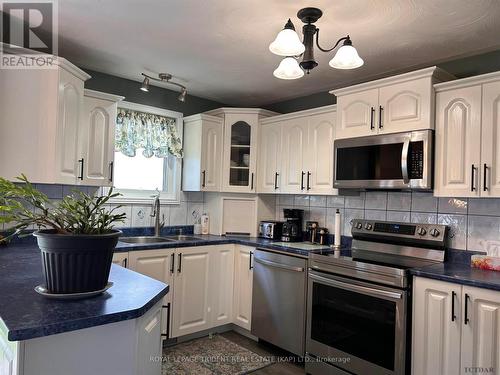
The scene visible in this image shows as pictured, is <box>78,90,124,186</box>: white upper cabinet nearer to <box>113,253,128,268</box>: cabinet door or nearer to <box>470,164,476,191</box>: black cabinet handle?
<box>113,253,128,268</box>: cabinet door

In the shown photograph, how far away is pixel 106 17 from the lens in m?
2.21

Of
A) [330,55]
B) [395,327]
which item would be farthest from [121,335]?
[330,55]

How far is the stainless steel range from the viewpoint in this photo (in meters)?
2.21

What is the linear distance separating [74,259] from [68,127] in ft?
5.34

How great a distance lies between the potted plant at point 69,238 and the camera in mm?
Result: 1226

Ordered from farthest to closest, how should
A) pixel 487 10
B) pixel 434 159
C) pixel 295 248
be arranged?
1. pixel 295 248
2. pixel 434 159
3. pixel 487 10

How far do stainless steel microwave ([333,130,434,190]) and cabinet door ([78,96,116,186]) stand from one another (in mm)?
1877

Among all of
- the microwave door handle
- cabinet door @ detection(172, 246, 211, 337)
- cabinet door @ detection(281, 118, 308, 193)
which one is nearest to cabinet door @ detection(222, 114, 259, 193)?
cabinet door @ detection(281, 118, 308, 193)

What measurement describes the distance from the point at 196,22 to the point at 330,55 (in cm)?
107

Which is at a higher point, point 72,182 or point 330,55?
point 330,55

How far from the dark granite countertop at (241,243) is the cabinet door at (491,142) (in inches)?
48.4

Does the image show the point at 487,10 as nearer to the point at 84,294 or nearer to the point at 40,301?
the point at 84,294

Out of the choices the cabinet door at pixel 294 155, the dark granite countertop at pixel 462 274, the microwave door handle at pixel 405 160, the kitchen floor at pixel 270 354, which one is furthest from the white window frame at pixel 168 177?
the dark granite countertop at pixel 462 274

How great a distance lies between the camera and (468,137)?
2279 millimetres
